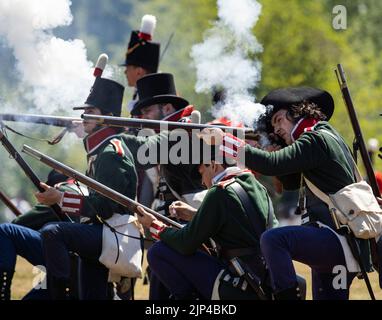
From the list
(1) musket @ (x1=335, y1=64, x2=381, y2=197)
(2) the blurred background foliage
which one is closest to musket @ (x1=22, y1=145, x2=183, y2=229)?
(1) musket @ (x1=335, y1=64, x2=381, y2=197)

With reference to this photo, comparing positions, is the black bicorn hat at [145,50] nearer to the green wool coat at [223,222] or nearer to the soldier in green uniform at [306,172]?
the soldier in green uniform at [306,172]

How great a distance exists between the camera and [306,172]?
6.04 metres

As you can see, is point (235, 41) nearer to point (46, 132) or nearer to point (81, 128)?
point (81, 128)

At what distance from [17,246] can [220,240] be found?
1.77m

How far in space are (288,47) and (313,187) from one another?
60.6 ft

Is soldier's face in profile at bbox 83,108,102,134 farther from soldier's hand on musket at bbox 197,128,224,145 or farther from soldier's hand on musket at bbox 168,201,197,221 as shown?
soldier's hand on musket at bbox 197,128,224,145

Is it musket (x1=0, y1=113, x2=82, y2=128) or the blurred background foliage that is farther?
the blurred background foliage

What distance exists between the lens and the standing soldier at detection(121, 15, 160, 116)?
939 cm

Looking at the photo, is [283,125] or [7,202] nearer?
[283,125]

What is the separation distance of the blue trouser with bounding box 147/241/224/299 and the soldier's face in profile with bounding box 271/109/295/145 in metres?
0.95

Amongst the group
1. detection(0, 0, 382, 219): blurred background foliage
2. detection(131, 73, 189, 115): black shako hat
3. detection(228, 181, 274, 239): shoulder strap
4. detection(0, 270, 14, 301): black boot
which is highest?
detection(0, 0, 382, 219): blurred background foliage

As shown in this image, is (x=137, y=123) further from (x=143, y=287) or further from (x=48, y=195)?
(x=143, y=287)

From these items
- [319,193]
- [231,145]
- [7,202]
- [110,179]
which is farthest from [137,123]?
[7,202]

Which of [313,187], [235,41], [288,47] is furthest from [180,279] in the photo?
[288,47]
